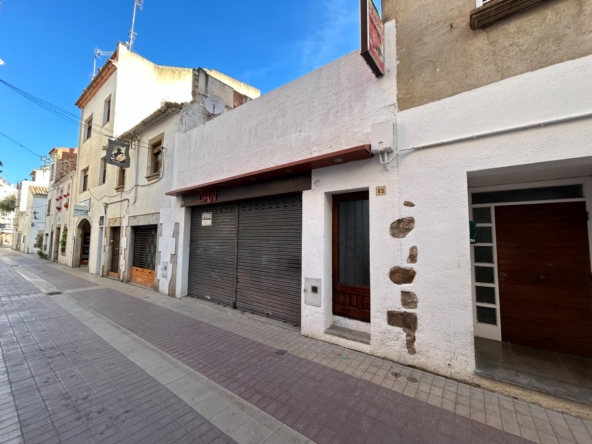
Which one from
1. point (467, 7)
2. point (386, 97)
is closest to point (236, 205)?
point (386, 97)

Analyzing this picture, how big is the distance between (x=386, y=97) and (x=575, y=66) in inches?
86.9

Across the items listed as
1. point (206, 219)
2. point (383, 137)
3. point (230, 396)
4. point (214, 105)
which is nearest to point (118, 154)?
point (214, 105)

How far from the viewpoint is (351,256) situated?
16.0ft

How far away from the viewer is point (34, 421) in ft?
8.43

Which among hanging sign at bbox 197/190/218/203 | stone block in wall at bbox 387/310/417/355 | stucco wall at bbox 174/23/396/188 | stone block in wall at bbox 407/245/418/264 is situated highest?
stucco wall at bbox 174/23/396/188

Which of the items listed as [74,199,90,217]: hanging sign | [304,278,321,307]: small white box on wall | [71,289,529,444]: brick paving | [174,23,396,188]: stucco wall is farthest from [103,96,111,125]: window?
[304,278,321,307]: small white box on wall

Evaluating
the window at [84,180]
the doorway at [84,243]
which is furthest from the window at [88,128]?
the doorway at [84,243]

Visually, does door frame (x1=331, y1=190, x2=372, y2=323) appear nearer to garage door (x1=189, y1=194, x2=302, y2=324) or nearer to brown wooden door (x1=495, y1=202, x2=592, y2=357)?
garage door (x1=189, y1=194, x2=302, y2=324)

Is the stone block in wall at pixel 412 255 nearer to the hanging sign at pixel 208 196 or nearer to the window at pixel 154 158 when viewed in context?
the hanging sign at pixel 208 196

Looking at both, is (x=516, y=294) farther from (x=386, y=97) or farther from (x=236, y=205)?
(x=236, y=205)

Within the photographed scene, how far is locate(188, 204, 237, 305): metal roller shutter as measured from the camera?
6891 mm

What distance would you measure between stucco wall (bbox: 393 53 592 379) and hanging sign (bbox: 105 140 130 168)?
11474 mm

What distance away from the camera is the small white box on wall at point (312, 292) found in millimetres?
4754

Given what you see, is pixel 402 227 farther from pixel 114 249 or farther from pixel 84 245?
pixel 84 245
